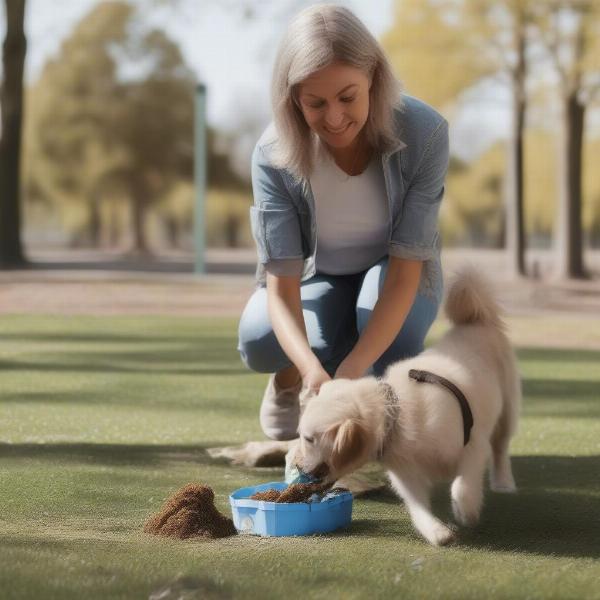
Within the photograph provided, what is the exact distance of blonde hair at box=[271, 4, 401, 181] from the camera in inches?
147

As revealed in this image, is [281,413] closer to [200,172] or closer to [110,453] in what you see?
[110,453]

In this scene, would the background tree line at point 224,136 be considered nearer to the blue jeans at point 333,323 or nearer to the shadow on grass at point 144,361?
the shadow on grass at point 144,361

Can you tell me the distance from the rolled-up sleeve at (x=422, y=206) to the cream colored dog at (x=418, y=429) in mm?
383

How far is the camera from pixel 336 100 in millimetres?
3805

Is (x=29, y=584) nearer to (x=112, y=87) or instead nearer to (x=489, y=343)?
(x=489, y=343)

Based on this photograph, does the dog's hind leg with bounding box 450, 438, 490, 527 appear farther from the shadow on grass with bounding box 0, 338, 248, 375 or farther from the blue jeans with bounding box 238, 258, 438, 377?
the shadow on grass with bounding box 0, 338, 248, 375

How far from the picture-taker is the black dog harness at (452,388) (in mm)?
3723

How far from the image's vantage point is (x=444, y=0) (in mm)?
21531

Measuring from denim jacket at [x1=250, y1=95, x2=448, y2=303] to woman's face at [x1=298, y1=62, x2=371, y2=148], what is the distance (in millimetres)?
306

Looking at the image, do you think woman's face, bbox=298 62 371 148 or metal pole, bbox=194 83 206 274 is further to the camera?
metal pole, bbox=194 83 206 274

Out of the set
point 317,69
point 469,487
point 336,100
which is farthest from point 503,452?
point 317,69

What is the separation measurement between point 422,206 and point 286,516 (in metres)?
1.34

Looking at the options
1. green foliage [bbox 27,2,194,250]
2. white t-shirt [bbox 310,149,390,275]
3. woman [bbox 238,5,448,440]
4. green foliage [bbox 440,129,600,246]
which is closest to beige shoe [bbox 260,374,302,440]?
woman [bbox 238,5,448,440]

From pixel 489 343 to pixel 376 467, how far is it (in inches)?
33.6
